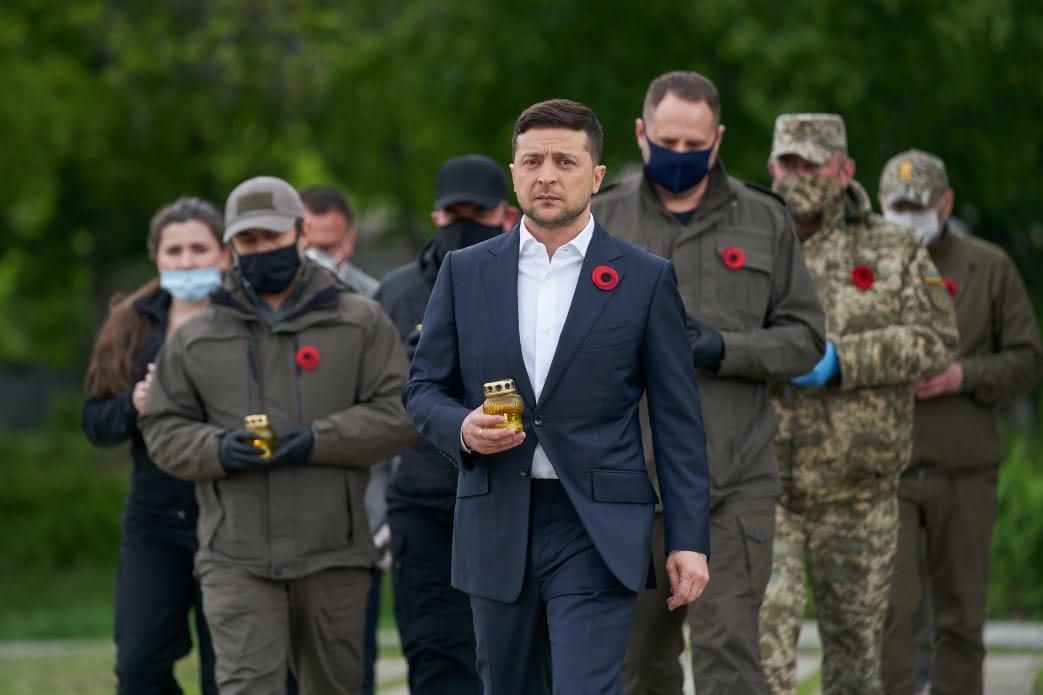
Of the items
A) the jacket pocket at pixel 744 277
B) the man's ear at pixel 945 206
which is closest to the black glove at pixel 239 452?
the jacket pocket at pixel 744 277

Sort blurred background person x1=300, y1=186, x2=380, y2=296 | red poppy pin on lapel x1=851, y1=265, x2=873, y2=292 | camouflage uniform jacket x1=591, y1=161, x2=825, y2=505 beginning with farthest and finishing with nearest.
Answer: blurred background person x1=300, y1=186, x2=380, y2=296, red poppy pin on lapel x1=851, y1=265, x2=873, y2=292, camouflage uniform jacket x1=591, y1=161, x2=825, y2=505

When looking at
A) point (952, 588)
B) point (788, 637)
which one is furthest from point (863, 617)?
point (952, 588)

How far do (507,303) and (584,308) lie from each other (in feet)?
0.79

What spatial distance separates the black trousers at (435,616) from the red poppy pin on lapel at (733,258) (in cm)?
171

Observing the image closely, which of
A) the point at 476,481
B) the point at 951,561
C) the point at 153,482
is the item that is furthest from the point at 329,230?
the point at 476,481

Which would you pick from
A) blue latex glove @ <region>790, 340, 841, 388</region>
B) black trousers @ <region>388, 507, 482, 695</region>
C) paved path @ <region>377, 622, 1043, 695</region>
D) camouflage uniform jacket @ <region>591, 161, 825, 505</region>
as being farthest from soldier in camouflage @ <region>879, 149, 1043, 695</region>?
black trousers @ <region>388, 507, 482, 695</region>

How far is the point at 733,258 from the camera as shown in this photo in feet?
24.7

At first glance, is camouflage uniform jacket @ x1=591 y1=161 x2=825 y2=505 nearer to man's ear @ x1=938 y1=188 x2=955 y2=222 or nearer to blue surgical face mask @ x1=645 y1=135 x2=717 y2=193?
blue surgical face mask @ x1=645 y1=135 x2=717 y2=193

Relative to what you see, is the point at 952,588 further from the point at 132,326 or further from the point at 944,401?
the point at 132,326

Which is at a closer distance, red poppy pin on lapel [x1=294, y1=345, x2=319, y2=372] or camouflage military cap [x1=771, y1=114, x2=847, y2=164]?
red poppy pin on lapel [x1=294, y1=345, x2=319, y2=372]

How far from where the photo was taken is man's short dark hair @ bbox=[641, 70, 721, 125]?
756 centimetres

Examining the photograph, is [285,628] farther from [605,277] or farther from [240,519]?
[605,277]

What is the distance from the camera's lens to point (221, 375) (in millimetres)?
7652

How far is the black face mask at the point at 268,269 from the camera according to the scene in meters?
7.75
